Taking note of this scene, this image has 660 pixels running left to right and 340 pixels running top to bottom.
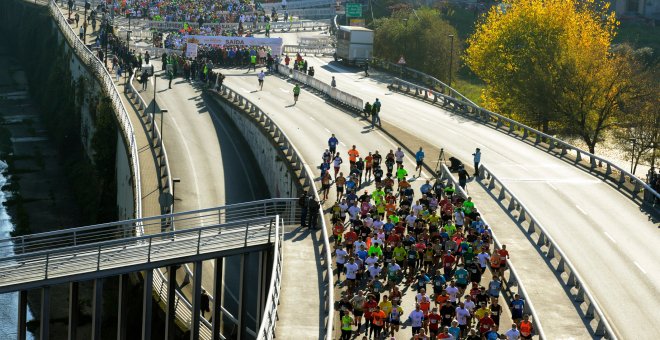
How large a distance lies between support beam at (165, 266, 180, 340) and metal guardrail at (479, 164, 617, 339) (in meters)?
12.6

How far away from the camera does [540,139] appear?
59.3m

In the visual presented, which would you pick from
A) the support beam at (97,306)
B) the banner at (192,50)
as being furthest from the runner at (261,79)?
the support beam at (97,306)

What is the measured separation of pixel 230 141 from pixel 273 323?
36.0 meters

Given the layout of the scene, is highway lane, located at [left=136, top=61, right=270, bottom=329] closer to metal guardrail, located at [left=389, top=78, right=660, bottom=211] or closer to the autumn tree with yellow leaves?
metal guardrail, located at [left=389, top=78, right=660, bottom=211]

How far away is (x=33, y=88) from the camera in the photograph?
108000mm

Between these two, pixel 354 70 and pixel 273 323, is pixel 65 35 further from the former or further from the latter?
pixel 273 323

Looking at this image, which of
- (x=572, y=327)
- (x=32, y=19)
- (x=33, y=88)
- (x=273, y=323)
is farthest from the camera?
(x=32, y=19)

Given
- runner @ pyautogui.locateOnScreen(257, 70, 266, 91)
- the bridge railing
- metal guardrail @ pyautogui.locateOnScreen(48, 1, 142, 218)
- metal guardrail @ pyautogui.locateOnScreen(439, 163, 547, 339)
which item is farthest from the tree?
the bridge railing

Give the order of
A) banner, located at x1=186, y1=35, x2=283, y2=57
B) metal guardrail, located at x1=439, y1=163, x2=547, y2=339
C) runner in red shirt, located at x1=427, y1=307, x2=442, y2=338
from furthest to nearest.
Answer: banner, located at x1=186, y1=35, x2=283, y2=57
metal guardrail, located at x1=439, y1=163, x2=547, y2=339
runner in red shirt, located at x1=427, y1=307, x2=442, y2=338

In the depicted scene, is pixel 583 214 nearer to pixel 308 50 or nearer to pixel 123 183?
pixel 123 183

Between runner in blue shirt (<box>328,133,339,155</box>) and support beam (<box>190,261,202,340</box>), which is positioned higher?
runner in blue shirt (<box>328,133,339,155</box>)

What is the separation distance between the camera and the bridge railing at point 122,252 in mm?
32312

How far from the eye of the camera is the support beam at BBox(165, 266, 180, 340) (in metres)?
34.6

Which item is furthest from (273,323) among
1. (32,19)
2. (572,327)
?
(32,19)
